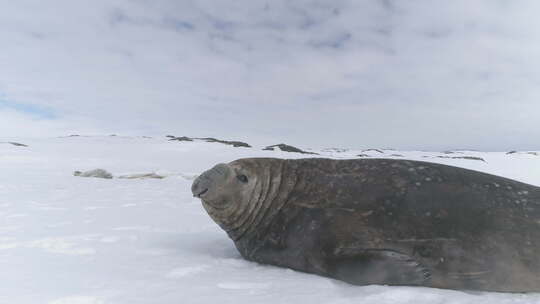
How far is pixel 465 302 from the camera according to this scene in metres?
1.99

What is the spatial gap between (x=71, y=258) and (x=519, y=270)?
9.08 ft

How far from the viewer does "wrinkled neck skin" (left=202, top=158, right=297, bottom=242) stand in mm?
3043

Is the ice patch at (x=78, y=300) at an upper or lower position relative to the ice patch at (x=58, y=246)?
upper

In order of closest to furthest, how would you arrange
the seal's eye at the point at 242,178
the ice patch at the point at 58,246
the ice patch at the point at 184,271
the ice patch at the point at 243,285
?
the ice patch at the point at 243,285 < the ice patch at the point at 184,271 < the ice patch at the point at 58,246 < the seal's eye at the point at 242,178

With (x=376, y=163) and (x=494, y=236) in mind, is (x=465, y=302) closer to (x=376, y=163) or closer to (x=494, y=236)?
(x=494, y=236)

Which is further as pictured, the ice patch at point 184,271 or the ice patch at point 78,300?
the ice patch at point 184,271

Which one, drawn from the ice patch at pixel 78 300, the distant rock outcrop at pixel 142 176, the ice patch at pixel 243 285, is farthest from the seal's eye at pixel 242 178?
the distant rock outcrop at pixel 142 176

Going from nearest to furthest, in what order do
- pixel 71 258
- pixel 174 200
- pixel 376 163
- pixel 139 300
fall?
pixel 139 300 < pixel 71 258 < pixel 376 163 < pixel 174 200

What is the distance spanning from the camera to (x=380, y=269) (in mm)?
2291

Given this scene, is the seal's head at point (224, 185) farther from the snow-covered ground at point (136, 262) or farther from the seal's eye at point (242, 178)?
the snow-covered ground at point (136, 262)

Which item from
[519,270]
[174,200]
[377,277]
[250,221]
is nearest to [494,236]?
[519,270]

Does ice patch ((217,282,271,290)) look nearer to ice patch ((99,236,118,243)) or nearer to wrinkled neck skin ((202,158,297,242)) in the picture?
wrinkled neck skin ((202,158,297,242))

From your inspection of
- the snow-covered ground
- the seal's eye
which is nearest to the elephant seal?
the seal's eye

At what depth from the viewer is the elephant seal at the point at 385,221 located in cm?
230
